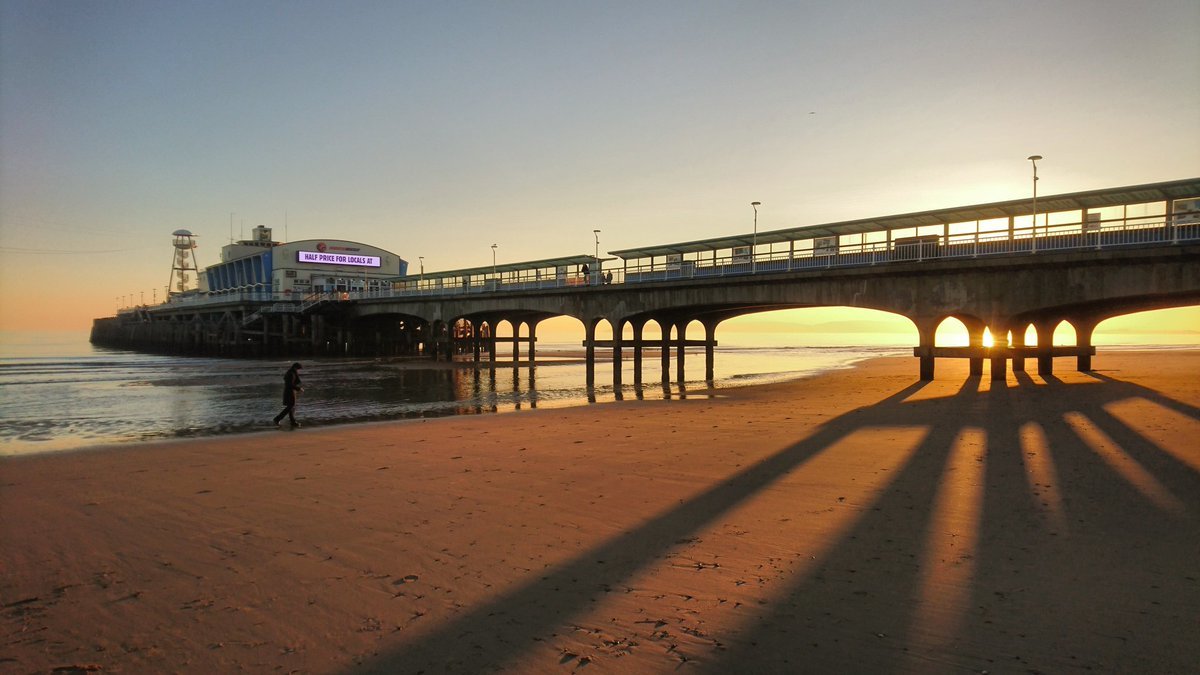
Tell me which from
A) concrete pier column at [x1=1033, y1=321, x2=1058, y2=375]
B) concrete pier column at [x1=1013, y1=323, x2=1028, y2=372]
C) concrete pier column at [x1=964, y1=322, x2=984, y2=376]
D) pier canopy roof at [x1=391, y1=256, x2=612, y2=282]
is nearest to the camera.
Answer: concrete pier column at [x1=964, y1=322, x2=984, y2=376]

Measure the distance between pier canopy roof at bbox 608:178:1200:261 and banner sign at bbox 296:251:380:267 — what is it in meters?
63.4

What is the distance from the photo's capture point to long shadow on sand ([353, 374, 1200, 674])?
14.1ft

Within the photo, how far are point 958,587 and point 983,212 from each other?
2555 cm

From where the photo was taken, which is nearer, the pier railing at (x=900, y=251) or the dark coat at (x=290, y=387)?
the dark coat at (x=290, y=387)

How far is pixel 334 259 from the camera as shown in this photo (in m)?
85.0

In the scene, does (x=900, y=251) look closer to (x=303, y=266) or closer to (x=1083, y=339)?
(x=1083, y=339)

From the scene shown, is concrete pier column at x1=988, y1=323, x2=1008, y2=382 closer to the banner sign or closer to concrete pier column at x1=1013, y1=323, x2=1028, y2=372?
concrete pier column at x1=1013, y1=323, x2=1028, y2=372

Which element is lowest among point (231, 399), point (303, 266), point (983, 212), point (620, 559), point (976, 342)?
point (231, 399)

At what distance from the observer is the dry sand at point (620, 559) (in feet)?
14.6

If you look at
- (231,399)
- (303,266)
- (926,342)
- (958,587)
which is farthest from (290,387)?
(303,266)

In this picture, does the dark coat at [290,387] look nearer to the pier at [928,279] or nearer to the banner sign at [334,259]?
the pier at [928,279]

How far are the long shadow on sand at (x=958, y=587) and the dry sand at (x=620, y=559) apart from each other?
27 mm

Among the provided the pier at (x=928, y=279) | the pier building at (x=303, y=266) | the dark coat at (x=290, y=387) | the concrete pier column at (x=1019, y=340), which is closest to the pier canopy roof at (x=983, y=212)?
the pier at (x=928, y=279)

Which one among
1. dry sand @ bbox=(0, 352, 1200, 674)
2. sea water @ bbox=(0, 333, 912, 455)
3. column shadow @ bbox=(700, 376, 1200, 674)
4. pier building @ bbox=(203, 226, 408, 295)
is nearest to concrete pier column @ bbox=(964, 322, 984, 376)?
sea water @ bbox=(0, 333, 912, 455)
